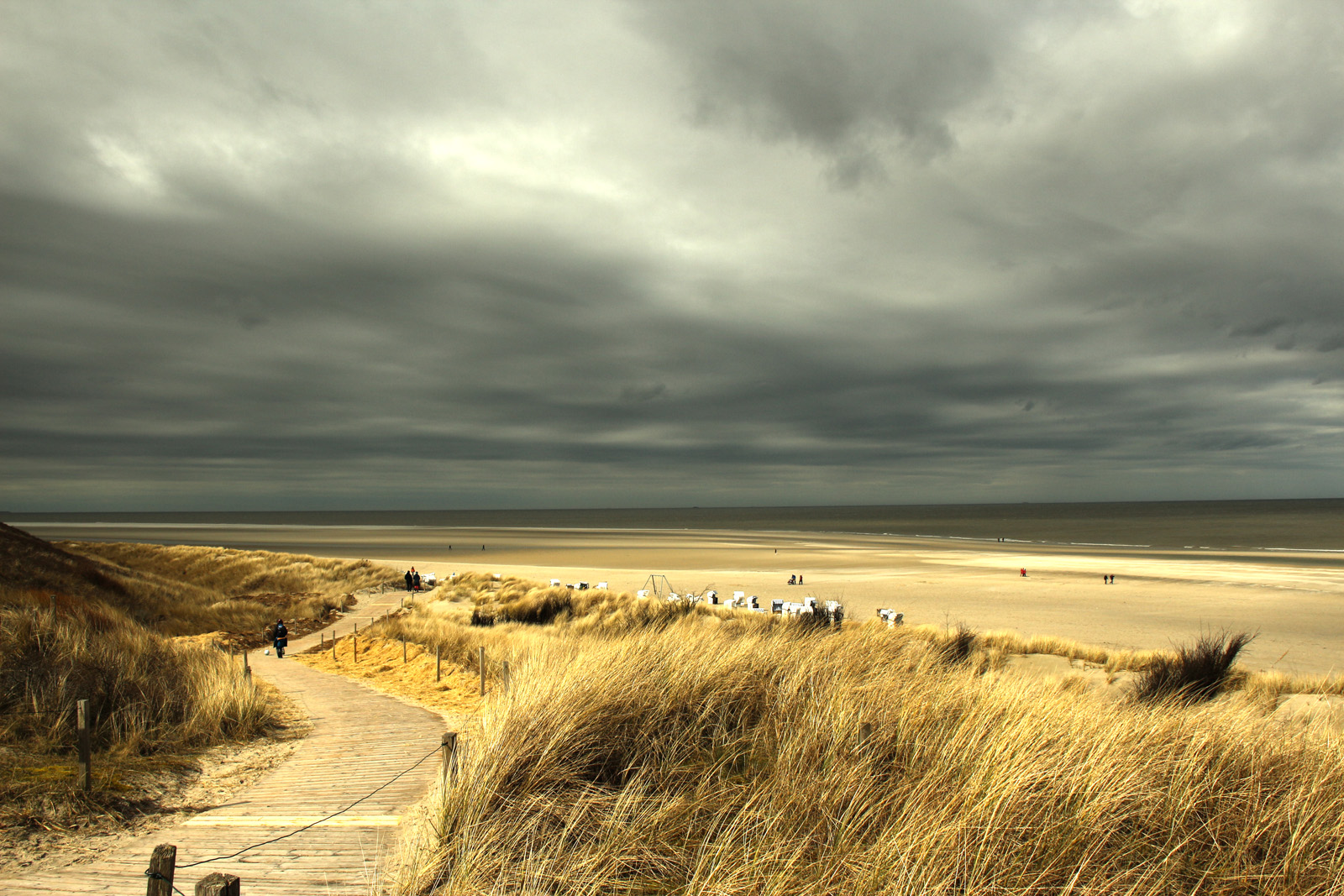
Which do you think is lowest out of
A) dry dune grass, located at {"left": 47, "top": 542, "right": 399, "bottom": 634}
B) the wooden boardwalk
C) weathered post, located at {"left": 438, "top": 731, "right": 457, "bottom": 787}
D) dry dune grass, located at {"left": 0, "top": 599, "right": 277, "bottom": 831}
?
dry dune grass, located at {"left": 47, "top": 542, "right": 399, "bottom": 634}

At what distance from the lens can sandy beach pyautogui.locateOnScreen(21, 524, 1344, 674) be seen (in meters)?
24.7

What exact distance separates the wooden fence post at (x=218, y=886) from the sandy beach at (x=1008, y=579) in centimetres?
2178

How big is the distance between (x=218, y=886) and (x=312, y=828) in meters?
4.50

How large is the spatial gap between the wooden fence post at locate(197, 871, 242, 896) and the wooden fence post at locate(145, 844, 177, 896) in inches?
15.7

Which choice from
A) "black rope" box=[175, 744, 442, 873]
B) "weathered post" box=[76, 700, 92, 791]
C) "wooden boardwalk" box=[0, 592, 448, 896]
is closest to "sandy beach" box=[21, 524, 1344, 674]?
"wooden boardwalk" box=[0, 592, 448, 896]

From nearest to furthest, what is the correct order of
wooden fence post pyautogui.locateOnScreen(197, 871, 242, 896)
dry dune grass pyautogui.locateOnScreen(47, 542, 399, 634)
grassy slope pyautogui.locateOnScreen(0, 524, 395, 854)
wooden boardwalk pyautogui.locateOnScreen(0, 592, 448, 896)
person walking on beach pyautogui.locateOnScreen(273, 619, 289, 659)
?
1. wooden fence post pyautogui.locateOnScreen(197, 871, 242, 896)
2. wooden boardwalk pyautogui.locateOnScreen(0, 592, 448, 896)
3. grassy slope pyautogui.locateOnScreen(0, 524, 395, 854)
4. person walking on beach pyautogui.locateOnScreen(273, 619, 289, 659)
5. dry dune grass pyautogui.locateOnScreen(47, 542, 399, 634)

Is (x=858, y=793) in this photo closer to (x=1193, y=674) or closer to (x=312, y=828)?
(x=312, y=828)

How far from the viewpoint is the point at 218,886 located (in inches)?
122

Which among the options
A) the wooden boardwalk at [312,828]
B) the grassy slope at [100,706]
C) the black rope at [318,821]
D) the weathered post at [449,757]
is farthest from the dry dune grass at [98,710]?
the weathered post at [449,757]

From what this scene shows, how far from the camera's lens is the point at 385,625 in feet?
76.3

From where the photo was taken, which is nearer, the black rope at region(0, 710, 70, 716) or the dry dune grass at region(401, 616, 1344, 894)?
the dry dune grass at region(401, 616, 1344, 894)

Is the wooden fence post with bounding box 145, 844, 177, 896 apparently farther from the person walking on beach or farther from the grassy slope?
the person walking on beach

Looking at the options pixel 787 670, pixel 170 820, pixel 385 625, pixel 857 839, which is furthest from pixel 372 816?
pixel 385 625

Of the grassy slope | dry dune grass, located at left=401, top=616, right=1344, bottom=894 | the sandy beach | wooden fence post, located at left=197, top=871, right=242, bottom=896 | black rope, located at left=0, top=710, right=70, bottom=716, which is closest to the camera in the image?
wooden fence post, located at left=197, top=871, right=242, bottom=896
